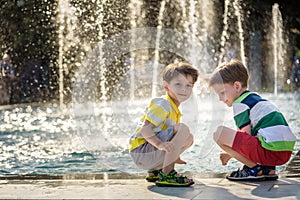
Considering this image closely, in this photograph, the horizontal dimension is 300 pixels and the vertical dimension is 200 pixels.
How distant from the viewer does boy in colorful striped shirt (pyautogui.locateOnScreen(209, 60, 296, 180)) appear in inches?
195

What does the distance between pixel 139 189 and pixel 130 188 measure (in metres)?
0.08

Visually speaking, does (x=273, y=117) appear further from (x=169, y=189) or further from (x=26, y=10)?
(x=26, y=10)

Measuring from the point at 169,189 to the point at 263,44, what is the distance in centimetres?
2579

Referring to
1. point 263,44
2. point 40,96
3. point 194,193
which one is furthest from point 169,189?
point 263,44

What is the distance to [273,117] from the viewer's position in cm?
502

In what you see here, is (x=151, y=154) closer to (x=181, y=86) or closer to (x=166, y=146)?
(x=166, y=146)

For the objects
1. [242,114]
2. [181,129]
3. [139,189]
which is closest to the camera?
[139,189]

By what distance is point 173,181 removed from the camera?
15.6ft

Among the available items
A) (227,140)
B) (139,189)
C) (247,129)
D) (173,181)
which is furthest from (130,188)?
(247,129)

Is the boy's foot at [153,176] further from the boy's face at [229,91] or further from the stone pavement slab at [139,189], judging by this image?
the boy's face at [229,91]

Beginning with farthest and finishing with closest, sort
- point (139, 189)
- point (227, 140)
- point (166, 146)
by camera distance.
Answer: point (227, 140), point (166, 146), point (139, 189)

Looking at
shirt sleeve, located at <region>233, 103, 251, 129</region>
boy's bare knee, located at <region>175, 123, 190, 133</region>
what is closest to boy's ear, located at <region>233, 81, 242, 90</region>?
shirt sleeve, located at <region>233, 103, 251, 129</region>

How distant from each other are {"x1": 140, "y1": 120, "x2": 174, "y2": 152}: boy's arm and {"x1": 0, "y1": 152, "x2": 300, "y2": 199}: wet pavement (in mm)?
276

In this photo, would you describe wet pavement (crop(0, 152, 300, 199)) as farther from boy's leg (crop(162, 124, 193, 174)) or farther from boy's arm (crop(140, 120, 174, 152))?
boy's arm (crop(140, 120, 174, 152))
